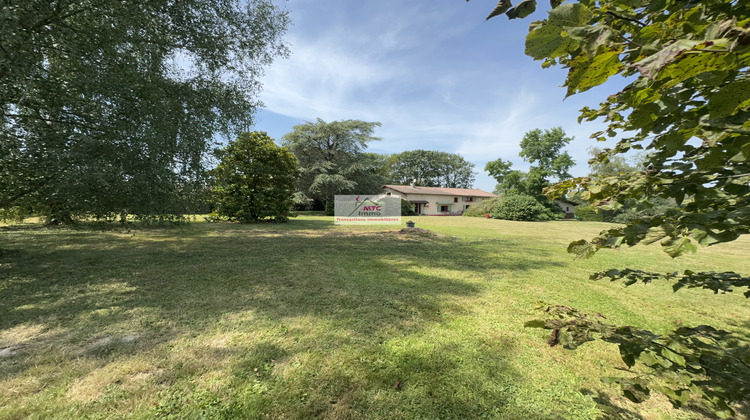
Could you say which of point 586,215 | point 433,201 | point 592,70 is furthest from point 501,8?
point 433,201

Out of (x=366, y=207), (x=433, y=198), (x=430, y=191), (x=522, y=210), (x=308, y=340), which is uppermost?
(x=430, y=191)

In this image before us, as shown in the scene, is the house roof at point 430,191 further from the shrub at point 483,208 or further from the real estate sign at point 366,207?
the shrub at point 483,208

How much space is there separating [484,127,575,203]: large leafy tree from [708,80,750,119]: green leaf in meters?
36.2

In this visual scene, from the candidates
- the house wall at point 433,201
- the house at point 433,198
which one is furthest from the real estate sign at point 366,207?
the house wall at point 433,201

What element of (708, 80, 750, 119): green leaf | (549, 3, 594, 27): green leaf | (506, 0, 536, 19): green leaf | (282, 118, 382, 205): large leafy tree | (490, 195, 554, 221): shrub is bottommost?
(490, 195, 554, 221): shrub

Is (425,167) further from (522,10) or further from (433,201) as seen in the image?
Answer: (522,10)

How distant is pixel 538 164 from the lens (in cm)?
3422

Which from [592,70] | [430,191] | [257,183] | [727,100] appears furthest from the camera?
[430,191]

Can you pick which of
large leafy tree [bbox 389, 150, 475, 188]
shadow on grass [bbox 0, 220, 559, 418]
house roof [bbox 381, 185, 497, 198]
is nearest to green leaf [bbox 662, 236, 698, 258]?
shadow on grass [bbox 0, 220, 559, 418]

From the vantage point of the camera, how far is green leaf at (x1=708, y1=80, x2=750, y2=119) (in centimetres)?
79

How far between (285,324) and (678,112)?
3.74m

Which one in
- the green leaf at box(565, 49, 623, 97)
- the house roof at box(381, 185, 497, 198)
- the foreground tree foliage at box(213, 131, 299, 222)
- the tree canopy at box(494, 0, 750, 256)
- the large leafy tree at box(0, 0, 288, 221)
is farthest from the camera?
the house roof at box(381, 185, 497, 198)

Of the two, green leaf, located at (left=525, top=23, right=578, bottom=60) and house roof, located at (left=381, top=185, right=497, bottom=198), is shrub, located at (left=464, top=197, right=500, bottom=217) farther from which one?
green leaf, located at (left=525, top=23, right=578, bottom=60)

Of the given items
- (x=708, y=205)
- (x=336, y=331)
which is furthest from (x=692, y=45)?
(x=336, y=331)
